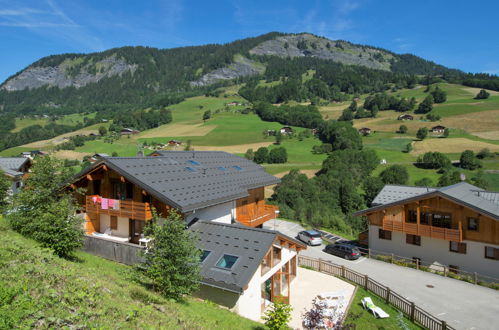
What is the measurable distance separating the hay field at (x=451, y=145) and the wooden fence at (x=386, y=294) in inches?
3128

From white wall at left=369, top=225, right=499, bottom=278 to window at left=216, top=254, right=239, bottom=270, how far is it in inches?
790

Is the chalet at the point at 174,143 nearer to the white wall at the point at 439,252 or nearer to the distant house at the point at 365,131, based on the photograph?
the distant house at the point at 365,131

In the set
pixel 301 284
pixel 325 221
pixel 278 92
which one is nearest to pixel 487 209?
pixel 301 284

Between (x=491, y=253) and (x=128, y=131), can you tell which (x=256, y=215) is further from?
(x=128, y=131)

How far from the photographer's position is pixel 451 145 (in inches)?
3575

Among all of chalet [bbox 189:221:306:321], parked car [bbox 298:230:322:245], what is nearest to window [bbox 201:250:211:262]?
chalet [bbox 189:221:306:321]

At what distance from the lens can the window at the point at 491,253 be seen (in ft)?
78.9

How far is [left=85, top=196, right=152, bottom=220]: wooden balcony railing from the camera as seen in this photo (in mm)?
17094

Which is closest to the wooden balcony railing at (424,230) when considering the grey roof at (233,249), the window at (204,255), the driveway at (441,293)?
the driveway at (441,293)

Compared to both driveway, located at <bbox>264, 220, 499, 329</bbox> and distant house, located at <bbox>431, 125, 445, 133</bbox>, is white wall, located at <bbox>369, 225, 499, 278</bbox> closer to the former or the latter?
driveway, located at <bbox>264, 220, 499, 329</bbox>

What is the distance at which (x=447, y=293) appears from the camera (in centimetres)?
2039

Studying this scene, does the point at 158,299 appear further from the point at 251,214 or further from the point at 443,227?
the point at 443,227

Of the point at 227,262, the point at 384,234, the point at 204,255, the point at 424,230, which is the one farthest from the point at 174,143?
the point at 227,262

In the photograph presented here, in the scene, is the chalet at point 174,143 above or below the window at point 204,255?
above
